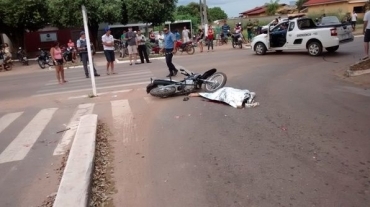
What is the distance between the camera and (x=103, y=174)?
15.4 feet

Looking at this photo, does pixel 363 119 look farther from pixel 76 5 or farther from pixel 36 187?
pixel 76 5

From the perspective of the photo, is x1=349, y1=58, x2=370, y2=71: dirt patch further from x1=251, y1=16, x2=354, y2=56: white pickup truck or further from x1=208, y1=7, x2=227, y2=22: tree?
x1=208, y1=7, x2=227, y2=22: tree

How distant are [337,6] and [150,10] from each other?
28795 millimetres

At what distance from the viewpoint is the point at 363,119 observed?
603 cm

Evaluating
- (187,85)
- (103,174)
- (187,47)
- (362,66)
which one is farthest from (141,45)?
(103,174)

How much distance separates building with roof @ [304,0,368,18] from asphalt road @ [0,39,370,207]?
3880 centimetres

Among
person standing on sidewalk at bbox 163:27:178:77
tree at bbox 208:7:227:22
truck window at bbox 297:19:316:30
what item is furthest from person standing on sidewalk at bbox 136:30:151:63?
tree at bbox 208:7:227:22

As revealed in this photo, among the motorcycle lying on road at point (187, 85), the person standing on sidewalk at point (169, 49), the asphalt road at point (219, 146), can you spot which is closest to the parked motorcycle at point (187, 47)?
the person standing on sidewalk at point (169, 49)

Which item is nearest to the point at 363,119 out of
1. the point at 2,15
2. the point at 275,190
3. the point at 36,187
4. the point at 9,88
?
the point at 275,190

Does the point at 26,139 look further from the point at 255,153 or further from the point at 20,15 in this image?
the point at 20,15

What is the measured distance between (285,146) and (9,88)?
40.5 ft

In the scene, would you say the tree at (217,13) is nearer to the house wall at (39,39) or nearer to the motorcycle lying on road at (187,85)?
the house wall at (39,39)

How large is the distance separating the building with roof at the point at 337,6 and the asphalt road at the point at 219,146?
38804 mm

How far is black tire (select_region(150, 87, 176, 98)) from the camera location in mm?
8898
